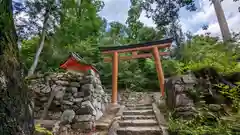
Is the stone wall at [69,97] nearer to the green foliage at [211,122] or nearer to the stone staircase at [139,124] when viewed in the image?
the stone staircase at [139,124]

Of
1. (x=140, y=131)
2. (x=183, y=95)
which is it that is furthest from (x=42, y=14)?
(x=183, y=95)

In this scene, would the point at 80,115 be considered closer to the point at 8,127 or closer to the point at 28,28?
the point at 8,127

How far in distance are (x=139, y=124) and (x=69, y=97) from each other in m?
2.06

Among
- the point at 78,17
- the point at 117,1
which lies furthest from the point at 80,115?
the point at 117,1

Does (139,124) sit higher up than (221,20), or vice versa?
(221,20)

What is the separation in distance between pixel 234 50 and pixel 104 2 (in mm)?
12235

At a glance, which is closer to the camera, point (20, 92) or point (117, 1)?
point (20, 92)

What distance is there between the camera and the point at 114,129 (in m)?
3.27

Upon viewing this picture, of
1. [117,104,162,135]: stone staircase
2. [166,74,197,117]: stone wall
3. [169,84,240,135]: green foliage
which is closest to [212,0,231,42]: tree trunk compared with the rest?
[166,74,197,117]: stone wall

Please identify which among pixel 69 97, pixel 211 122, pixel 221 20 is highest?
pixel 221 20

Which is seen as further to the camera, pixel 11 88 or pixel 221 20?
pixel 221 20

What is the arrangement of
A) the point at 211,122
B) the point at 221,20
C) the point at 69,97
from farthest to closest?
the point at 221,20 → the point at 69,97 → the point at 211,122

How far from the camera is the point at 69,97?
14.0ft

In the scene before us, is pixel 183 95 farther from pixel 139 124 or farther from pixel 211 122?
pixel 139 124
